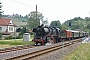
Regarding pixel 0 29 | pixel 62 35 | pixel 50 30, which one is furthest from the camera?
pixel 0 29

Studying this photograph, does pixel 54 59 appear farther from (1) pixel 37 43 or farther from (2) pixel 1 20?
(2) pixel 1 20

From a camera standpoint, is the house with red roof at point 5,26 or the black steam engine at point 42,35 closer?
the black steam engine at point 42,35

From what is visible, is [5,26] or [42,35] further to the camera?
[5,26]

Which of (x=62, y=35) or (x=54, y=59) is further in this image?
(x=62, y=35)

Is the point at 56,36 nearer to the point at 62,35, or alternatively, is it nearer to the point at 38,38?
the point at 62,35

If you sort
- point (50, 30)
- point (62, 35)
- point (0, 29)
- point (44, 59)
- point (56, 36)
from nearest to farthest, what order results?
point (44, 59) < point (50, 30) < point (56, 36) < point (62, 35) < point (0, 29)

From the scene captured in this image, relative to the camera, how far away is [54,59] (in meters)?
18.9

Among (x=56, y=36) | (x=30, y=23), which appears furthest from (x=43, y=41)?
(x=30, y=23)

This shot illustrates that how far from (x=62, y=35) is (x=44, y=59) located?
101 ft

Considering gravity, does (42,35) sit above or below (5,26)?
below

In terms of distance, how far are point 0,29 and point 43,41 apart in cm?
5812

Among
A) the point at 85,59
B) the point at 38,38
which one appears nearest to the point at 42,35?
the point at 38,38

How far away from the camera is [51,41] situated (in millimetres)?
41594

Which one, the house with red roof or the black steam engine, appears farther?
the house with red roof
